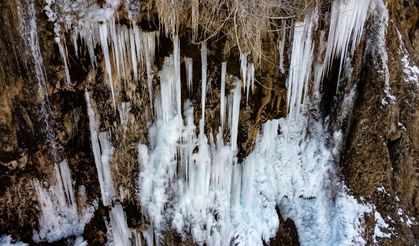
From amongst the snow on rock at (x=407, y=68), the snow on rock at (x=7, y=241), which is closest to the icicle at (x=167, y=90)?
the snow on rock at (x=7, y=241)

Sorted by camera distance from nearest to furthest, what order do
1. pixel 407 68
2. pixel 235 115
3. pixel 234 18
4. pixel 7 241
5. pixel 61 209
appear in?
1. pixel 234 18
2. pixel 235 115
3. pixel 7 241
4. pixel 61 209
5. pixel 407 68

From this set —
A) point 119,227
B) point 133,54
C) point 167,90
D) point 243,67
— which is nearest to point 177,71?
point 167,90

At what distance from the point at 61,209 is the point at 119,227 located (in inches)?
27.6

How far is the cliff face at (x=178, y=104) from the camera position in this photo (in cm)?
389

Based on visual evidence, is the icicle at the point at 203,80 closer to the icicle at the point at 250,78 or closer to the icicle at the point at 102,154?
the icicle at the point at 250,78

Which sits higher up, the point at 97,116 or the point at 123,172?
the point at 97,116

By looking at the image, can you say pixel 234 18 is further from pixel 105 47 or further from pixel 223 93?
pixel 105 47

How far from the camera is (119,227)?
4789 millimetres

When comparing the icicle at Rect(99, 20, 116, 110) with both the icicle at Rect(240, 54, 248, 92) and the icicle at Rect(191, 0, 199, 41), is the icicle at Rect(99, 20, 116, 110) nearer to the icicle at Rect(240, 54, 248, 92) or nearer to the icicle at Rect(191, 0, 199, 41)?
the icicle at Rect(191, 0, 199, 41)

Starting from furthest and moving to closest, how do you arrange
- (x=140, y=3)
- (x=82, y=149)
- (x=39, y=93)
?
(x=82, y=149) < (x=39, y=93) < (x=140, y=3)

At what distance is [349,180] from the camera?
4.93 m

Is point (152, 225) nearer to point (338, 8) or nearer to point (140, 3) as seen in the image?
point (140, 3)

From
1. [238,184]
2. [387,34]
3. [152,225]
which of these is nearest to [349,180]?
[238,184]

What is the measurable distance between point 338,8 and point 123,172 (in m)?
2.91
